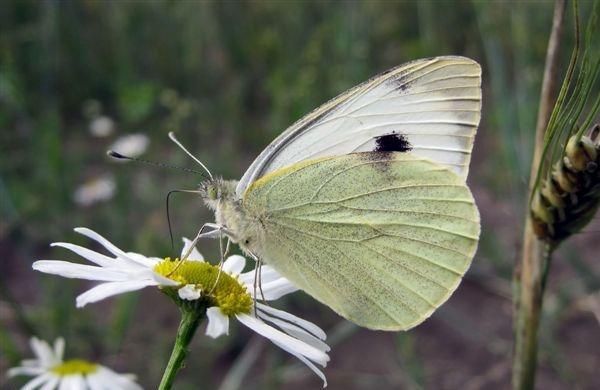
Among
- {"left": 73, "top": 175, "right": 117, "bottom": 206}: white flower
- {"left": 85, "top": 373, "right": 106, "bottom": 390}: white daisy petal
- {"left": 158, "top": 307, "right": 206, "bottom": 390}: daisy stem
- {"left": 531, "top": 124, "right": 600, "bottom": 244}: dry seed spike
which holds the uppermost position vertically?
{"left": 531, "top": 124, "right": 600, "bottom": 244}: dry seed spike

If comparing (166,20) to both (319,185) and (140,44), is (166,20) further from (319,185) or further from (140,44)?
(319,185)

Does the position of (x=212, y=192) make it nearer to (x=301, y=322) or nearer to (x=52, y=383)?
(x=301, y=322)

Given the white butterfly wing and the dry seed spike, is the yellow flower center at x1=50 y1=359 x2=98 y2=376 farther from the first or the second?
the dry seed spike

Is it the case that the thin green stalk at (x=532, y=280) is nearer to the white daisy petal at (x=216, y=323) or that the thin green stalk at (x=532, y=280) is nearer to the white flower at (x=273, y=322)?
the white flower at (x=273, y=322)

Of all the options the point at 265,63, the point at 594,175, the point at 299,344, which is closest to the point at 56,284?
the point at 299,344

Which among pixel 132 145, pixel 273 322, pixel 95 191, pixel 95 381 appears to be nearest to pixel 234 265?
pixel 273 322

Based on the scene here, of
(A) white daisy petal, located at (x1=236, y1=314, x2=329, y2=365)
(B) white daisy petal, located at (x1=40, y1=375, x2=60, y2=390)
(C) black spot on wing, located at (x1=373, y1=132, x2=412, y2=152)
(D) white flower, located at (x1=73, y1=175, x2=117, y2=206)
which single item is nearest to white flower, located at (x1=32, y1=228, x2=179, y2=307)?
(A) white daisy petal, located at (x1=236, y1=314, x2=329, y2=365)
